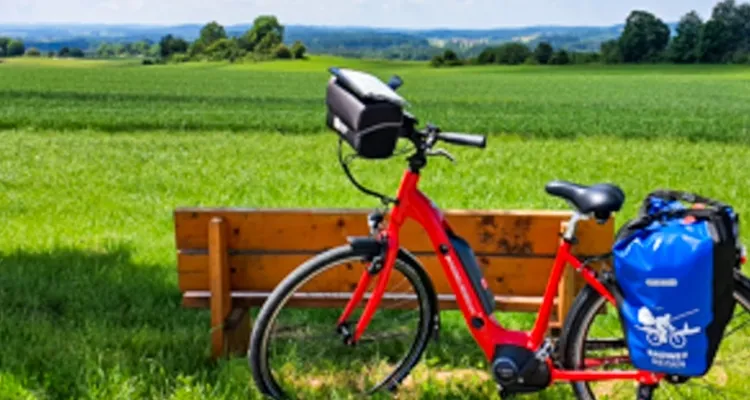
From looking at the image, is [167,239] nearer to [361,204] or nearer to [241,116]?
[361,204]

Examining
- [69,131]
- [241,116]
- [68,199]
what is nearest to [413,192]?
[68,199]

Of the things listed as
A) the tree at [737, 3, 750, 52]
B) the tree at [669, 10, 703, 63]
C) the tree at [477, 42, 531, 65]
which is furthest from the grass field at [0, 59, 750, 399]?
the tree at [737, 3, 750, 52]

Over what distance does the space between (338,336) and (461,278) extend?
0.68m

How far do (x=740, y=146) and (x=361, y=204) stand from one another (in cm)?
930

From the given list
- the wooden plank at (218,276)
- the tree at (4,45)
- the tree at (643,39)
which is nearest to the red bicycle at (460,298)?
the wooden plank at (218,276)

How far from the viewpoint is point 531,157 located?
1239 centimetres

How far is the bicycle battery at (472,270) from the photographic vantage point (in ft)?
11.2

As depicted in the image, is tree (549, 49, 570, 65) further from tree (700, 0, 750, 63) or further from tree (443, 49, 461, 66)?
tree (700, 0, 750, 63)

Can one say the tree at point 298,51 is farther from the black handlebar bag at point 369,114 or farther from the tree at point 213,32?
the black handlebar bag at point 369,114

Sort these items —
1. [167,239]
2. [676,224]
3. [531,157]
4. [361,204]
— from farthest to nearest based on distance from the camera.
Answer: [531,157]
[361,204]
[167,239]
[676,224]

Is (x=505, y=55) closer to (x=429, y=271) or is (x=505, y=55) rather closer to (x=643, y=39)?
(x=643, y=39)

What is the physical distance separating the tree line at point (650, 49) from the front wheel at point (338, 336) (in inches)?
3194

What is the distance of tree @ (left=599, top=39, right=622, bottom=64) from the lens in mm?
87688

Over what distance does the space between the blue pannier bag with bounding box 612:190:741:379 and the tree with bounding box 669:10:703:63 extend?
90.8 meters
